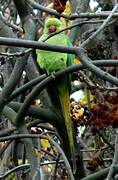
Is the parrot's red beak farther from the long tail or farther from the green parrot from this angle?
the long tail

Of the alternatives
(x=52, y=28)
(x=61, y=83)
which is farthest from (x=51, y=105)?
(x=52, y=28)

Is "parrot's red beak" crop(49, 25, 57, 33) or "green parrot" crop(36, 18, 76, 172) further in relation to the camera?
"parrot's red beak" crop(49, 25, 57, 33)

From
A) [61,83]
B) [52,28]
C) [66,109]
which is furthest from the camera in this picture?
[52,28]

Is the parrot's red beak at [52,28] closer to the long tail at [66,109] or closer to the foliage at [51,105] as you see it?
the foliage at [51,105]

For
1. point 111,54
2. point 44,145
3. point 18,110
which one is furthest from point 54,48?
point 44,145

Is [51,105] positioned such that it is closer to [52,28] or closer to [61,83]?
[61,83]

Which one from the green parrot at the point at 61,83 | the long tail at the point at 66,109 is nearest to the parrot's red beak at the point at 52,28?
the green parrot at the point at 61,83

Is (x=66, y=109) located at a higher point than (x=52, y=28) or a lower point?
lower

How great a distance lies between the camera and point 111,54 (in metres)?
3.35

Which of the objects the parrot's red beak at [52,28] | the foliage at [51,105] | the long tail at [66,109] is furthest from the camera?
the parrot's red beak at [52,28]

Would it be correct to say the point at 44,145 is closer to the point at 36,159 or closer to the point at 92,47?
the point at 92,47

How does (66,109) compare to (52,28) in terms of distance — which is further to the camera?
(52,28)

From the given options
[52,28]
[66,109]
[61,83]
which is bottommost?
[66,109]

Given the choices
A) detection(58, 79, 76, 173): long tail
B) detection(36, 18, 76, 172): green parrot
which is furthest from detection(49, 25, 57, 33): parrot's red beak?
detection(58, 79, 76, 173): long tail
